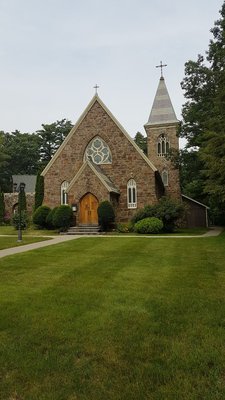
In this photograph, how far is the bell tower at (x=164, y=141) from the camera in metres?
34.4

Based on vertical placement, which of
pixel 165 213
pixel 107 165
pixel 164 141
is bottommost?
pixel 165 213

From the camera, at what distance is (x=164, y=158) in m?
34.9

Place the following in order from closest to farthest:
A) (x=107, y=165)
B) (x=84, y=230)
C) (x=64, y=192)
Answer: (x=84, y=230), (x=107, y=165), (x=64, y=192)

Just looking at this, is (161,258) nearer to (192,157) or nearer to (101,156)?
(101,156)

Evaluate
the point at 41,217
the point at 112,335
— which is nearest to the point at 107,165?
the point at 41,217

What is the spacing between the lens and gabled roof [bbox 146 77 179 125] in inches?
1401

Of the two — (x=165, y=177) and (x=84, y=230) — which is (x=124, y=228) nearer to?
(x=84, y=230)

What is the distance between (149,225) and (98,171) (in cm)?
616

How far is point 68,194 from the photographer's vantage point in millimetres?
25141

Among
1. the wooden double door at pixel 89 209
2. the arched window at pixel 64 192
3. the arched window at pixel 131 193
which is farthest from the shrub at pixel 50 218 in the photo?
the arched window at pixel 131 193

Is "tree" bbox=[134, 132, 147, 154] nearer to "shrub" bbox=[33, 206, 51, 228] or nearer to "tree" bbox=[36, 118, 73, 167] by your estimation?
"tree" bbox=[36, 118, 73, 167]

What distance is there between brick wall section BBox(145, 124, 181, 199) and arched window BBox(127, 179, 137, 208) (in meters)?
8.71

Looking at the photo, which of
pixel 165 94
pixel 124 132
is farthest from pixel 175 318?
pixel 165 94

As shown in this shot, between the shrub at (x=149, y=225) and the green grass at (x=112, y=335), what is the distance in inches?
554
